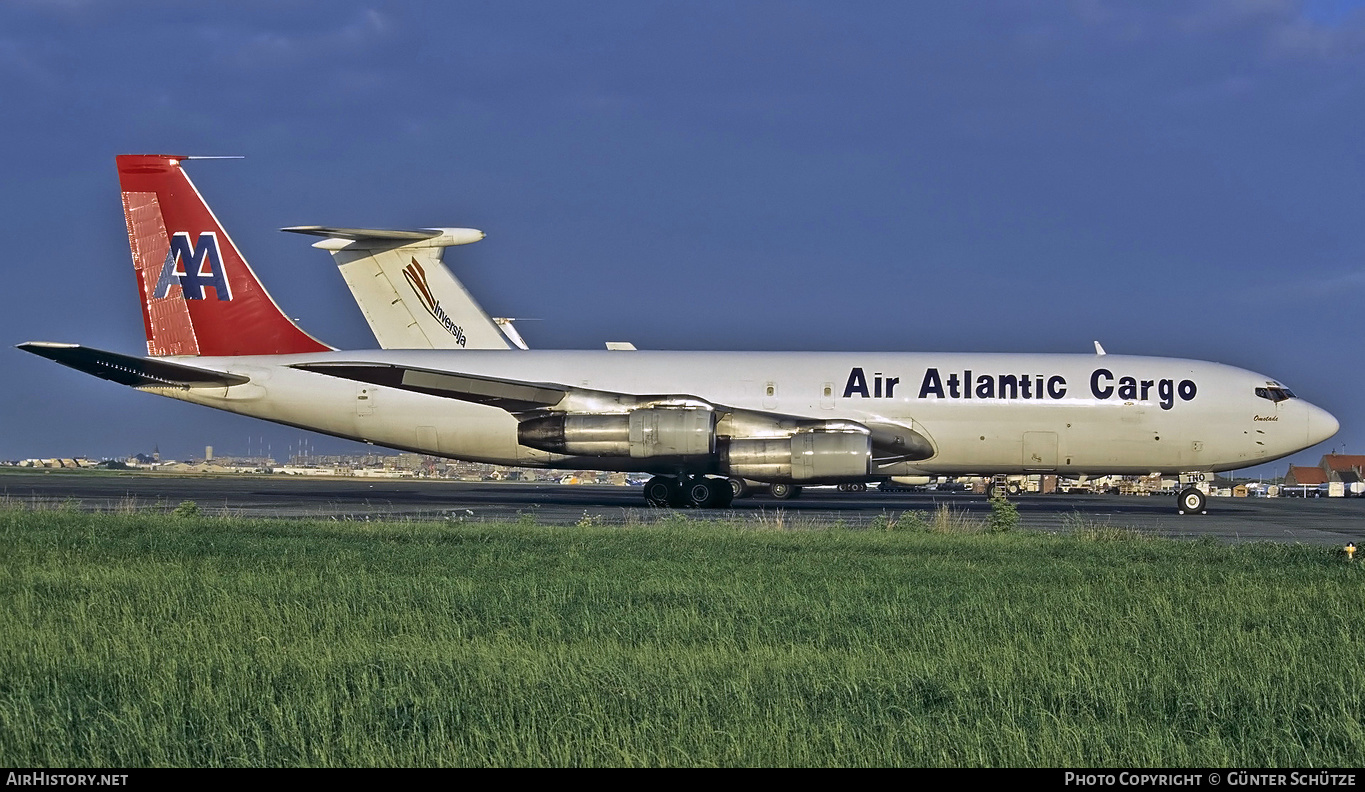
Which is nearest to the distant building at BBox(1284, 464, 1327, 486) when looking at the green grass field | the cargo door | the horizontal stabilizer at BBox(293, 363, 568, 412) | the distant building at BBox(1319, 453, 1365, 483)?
the distant building at BBox(1319, 453, 1365, 483)

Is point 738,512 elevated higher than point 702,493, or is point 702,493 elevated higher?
point 702,493

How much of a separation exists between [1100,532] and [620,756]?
15.2 metres

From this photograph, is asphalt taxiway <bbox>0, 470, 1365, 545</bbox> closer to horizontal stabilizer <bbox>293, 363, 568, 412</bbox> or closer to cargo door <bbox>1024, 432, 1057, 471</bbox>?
cargo door <bbox>1024, 432, 1057, 471</bbox>

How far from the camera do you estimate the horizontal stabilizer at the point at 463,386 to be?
30.8m

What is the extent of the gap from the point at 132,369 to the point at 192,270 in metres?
3.12

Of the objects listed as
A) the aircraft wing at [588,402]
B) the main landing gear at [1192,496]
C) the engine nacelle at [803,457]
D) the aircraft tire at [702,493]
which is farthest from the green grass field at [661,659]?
the main landing gear at [1192,496]

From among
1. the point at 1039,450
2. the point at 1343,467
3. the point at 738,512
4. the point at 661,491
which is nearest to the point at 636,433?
the point at 661,491

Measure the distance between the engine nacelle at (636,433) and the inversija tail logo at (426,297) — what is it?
735 centimetres

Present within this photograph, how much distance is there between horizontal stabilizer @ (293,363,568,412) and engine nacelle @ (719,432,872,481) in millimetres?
4872

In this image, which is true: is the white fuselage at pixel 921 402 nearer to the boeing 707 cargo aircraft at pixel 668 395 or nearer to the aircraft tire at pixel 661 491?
the boeing 707 cargo aircraft at pixel 668 395

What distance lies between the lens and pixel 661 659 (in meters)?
8.38

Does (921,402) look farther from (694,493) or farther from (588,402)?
(588,402)

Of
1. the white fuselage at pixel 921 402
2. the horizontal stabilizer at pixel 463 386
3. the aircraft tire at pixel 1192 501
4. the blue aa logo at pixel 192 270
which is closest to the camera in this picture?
the horizontal stabilizer at pixel 463 386

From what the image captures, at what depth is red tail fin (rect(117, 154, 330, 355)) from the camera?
104ft
